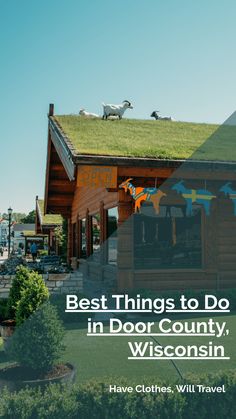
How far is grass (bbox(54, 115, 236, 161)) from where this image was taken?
11461mm

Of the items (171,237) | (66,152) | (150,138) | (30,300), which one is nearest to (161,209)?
(171,237)

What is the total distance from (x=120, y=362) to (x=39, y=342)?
1.98 metres

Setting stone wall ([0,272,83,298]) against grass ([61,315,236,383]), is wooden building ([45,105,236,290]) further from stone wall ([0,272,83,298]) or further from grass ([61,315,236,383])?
grass ([61,315,236,383])

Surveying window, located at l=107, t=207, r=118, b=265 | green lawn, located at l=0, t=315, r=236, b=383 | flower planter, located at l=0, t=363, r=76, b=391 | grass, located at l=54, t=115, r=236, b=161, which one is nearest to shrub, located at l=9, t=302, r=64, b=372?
flower planter, located at l=0, t=363, r=76, b=391

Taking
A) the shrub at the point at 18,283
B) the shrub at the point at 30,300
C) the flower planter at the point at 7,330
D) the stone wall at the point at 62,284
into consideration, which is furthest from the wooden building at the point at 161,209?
the shrub at the point at 30,300

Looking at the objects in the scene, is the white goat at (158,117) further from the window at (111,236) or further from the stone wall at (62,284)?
the stone wall at (62,284)

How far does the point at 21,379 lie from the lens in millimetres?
5230

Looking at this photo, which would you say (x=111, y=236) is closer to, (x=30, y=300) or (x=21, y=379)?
(x=30, y=300)

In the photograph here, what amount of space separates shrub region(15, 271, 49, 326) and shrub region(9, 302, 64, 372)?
410mm

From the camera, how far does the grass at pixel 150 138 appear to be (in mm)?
11461

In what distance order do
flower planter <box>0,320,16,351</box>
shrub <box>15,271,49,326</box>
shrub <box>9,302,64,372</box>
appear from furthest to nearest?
flower planter <box>0,320,16,351</box>
shrub <box>15,271,49,326</box>
shrub <box>9,302,64,372</box>

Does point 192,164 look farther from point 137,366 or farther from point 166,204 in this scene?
point 137,366

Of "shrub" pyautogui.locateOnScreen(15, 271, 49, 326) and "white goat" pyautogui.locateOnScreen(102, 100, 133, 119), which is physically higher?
"white goat" pyautogui.locateOnScreen(102, 100, 133, 119)

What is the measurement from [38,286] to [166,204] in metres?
6.66
